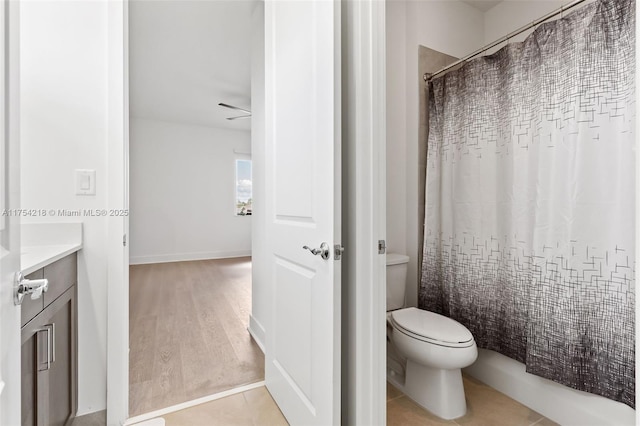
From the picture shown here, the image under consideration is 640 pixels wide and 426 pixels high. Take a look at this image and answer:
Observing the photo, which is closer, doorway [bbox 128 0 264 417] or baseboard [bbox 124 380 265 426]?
baseboard [bbox 124 380 265 426]

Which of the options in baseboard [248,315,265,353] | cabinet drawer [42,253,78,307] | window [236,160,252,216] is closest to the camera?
cabinet drawer [42,253,78,307]

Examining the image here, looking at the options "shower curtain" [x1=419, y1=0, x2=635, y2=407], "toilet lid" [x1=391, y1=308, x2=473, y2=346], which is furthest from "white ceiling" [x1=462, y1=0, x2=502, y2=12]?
"toilet lid" [x1=391, y1=308, x2=473, y2=346]

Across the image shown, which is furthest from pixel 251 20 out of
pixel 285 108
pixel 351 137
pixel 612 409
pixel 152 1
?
pixel 612 409

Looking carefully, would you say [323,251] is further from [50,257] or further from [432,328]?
[50,257]

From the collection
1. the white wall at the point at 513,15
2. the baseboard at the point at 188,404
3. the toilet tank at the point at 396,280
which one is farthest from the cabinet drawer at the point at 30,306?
the white wall at the point at 513,15

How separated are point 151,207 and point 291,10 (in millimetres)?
4906

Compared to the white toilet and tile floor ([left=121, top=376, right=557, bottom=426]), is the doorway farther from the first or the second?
the white toilet

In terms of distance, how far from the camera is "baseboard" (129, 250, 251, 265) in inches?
207

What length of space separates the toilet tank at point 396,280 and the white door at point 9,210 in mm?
1654

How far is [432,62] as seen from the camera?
2.13m

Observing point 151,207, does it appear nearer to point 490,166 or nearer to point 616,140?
point 490,166

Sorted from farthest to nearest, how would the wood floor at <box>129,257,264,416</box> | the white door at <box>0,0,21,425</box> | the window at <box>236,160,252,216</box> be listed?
the window at <box>236,160,252,216</box> → the wood floor at <box>129,257,264,416</box> → the white door at <box>0,0,21,425</box>

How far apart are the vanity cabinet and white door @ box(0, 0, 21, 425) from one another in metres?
0.42

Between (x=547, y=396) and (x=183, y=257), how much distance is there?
5458 millimetres
